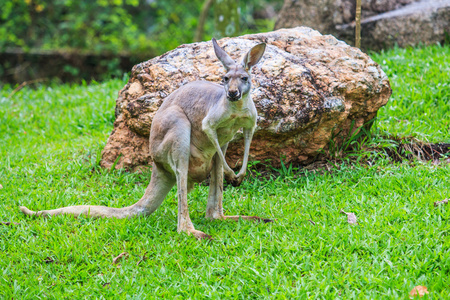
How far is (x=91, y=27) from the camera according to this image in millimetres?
11492

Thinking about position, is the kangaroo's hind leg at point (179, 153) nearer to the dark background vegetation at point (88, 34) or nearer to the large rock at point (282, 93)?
the large rock at point (282, 93)

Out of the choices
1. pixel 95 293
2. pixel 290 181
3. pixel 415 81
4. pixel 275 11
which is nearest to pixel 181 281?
pixel 95 293

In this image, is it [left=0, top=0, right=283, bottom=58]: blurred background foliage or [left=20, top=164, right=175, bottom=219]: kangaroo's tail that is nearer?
[left=20, top=164, right=175, bottom=219]: kangaroo's tail

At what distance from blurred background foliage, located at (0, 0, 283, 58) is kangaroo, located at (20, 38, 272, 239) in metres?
7.29

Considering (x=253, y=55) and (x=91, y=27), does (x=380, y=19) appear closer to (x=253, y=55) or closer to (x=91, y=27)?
(x=253, y=55)

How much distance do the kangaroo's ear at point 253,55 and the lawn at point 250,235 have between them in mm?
1223

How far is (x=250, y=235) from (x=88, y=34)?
945cm

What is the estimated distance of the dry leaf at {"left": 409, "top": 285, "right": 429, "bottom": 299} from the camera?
250 centimetres

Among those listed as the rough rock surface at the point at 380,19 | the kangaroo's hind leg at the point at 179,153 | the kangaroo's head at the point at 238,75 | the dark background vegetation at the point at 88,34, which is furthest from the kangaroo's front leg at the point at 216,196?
the dark background vegetation at the point at 88,34

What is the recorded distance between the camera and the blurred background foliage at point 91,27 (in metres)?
11.1

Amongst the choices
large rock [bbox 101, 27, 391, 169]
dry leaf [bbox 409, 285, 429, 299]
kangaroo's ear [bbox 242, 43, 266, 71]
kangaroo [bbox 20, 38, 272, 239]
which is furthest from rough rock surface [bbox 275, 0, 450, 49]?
dry leaf [bbox 409, 285, 429, 299]

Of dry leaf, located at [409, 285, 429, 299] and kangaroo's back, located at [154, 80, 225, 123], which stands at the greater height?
kangaroo's back, located at [154, 80, 225, 123]

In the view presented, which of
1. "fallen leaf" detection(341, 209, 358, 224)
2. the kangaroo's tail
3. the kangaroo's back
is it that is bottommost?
"fallen leaf" detection(341, 209, 358, 224)

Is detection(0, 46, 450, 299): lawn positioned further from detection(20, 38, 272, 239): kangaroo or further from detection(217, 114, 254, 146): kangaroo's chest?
detection(217, 114, 254, 146): kangaroo's chest
